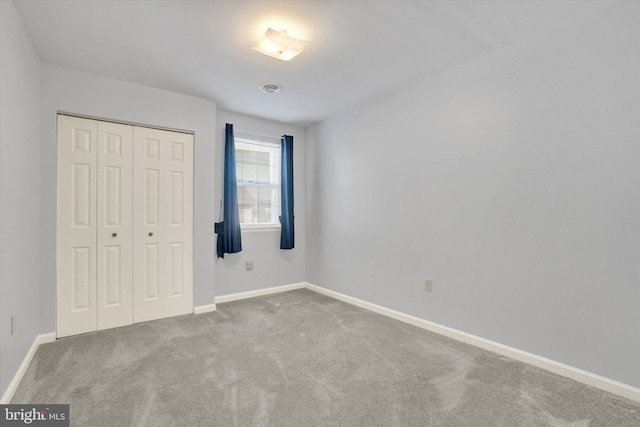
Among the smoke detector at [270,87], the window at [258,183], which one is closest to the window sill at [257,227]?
the window at [258,183]

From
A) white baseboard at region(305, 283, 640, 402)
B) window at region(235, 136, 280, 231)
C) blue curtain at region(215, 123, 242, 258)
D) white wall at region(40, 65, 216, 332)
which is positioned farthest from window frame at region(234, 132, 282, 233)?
white baseboard at region(305, 283, 640, 402)

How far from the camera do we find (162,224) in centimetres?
349

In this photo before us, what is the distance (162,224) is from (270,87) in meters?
1.93

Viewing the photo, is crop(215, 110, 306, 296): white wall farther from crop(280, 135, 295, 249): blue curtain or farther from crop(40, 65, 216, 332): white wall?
crop(40, 65, 216, 332): white wall

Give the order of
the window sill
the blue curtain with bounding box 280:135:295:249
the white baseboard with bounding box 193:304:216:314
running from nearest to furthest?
the white baseboard with bounding box 193:304:216:314, the window sill, the blue curtain with bounding box 280:135:295:249

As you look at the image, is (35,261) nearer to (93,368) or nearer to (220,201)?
(93,368)

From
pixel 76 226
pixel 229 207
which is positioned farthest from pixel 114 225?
pixel 229 207

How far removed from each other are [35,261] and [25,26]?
1869 millimetres

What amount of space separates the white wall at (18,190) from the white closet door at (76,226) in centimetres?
19

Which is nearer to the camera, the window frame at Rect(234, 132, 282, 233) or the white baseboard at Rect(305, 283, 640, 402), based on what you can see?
the white baseboard at Rect(305, 283, 640, 402)

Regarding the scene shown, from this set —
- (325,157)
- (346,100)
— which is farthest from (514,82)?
(325,157)

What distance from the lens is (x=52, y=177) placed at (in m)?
2.89

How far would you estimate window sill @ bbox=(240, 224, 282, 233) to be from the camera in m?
4.37

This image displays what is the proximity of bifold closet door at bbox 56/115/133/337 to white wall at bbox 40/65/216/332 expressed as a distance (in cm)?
7
